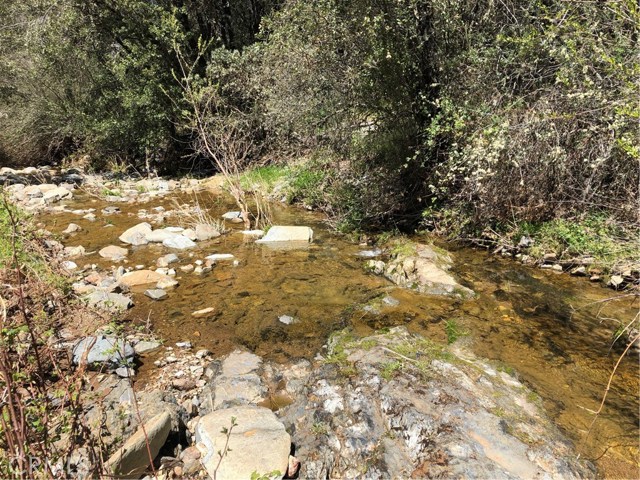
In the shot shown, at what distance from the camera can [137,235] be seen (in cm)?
800

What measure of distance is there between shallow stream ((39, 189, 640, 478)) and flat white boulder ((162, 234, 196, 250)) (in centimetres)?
24

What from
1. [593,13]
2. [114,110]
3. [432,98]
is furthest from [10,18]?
[593,13]

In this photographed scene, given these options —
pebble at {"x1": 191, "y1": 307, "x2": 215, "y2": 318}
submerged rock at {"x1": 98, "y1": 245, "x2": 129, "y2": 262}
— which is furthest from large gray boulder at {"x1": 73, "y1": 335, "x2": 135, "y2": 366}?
submerged rock at {"x1": 98, "y1": 245, "x2": 129, "y2": 262}

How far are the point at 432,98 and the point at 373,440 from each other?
5946 mm

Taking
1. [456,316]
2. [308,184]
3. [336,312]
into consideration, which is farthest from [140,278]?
[308,184]

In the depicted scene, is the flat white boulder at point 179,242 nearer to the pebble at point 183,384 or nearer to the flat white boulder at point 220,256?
the flat white boulder at point 220,256

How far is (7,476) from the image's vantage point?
79.3 inches

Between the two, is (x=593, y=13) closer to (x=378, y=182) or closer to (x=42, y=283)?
(x=378, y=182)

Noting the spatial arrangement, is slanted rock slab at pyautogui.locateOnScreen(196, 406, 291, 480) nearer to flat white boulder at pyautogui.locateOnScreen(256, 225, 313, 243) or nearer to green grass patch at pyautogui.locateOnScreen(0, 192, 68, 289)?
green grass patch at pyautogui.locateOnScreen(0, 192, 68, 289)

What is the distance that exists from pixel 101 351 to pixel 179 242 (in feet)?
13.1

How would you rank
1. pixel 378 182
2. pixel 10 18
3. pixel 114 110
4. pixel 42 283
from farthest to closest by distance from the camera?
pixel 114 110
pixel 10 18
pixel 378 182
pixel 42 283

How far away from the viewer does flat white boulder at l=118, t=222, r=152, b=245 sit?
7867 mm

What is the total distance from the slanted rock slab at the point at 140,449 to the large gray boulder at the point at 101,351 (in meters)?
0.86

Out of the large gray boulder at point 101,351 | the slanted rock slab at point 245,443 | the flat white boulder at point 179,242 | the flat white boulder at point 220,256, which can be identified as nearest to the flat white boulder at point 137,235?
the flat white boulder at point 179,242
